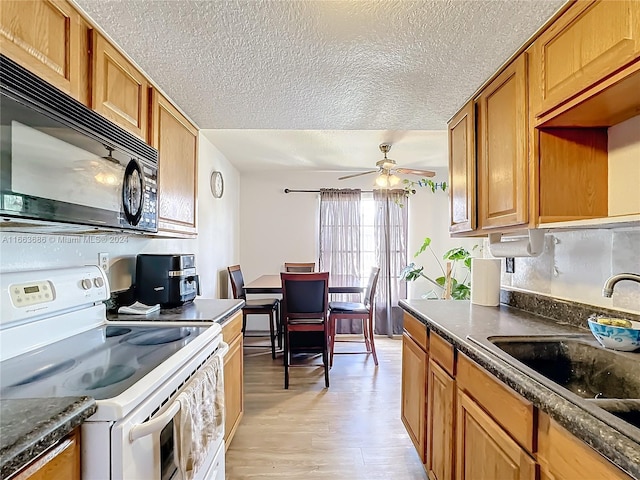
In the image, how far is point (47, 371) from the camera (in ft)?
3.18

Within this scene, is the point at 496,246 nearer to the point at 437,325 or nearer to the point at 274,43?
the point at 437,325

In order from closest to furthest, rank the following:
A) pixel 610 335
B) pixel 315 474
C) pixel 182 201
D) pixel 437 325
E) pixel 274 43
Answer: pixel 610 335
pixel 274 43
pixel 437 325
pixel 315 474
pixel 182 201

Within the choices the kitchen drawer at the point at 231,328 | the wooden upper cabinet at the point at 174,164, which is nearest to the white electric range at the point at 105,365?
the kitchen drawer at the point at 231,328

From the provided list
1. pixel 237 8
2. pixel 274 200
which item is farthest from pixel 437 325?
pixel 274 200

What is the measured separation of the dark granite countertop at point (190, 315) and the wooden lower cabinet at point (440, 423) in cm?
109

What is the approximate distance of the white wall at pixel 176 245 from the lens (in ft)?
4.09

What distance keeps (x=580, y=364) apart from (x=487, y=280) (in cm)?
81

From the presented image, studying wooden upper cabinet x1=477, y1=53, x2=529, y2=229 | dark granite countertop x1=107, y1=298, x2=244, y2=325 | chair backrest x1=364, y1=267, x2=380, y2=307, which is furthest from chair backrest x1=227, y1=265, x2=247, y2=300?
wooden upper cabinet x1=477, y1=53, x2=529, y2=229

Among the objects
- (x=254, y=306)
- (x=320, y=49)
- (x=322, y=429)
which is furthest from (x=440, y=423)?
(x=254, y=306)

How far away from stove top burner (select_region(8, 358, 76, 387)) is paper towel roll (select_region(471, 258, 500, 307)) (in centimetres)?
198

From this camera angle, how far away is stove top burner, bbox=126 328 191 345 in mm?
1298

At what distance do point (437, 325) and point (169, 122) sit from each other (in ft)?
5.79

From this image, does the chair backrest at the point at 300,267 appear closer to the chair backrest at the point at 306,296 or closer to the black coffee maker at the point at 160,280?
the chair backrest at the point at 306,296

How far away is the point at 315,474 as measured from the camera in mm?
1875
